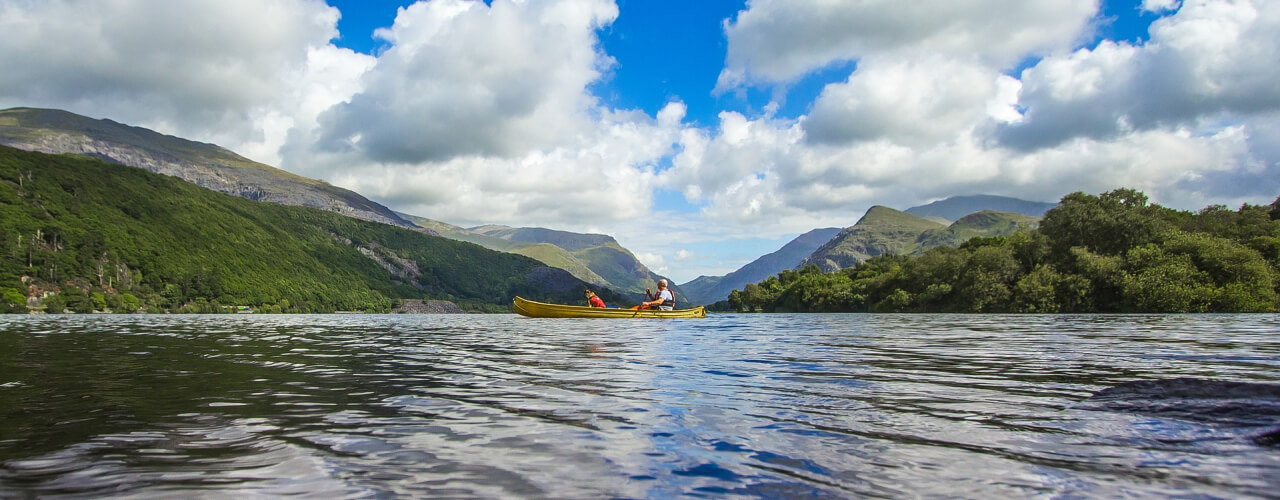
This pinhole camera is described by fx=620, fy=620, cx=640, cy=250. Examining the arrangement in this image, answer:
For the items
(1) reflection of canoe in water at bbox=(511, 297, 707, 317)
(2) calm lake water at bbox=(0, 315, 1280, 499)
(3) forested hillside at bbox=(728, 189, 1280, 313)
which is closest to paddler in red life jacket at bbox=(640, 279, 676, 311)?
(1) reflection of canoe in water at bbox=(511, 297, 707, 317)

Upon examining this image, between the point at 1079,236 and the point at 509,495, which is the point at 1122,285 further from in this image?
the point at 509,495

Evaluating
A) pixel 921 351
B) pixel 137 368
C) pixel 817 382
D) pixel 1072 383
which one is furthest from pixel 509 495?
pixel 921 351

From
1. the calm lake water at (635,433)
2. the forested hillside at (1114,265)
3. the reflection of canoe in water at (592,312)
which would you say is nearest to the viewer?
the calm lake water at (635,433)

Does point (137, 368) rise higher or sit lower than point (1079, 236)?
lower

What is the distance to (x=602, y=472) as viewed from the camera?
5.18m

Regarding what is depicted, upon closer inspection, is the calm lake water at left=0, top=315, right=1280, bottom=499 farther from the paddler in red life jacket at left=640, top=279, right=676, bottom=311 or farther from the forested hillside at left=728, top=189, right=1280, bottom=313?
the forested hillside at left=728, top=189, right=1280, bottom=313

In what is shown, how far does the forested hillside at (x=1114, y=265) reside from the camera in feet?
220

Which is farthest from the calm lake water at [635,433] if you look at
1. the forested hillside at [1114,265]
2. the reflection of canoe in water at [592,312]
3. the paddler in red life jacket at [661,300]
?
the forested hillside at [1114,265]

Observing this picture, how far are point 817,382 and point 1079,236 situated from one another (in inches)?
Result: 4108

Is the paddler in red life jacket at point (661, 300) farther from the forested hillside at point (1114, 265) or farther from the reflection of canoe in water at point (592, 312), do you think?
the forested hillside at point (1114, 265)

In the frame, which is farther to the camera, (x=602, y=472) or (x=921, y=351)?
(x=921, y=351)

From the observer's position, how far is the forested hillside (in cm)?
6694

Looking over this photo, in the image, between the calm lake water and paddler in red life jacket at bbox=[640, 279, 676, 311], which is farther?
paddler in red life jacket at bbox=[640, 279, 676, 311]

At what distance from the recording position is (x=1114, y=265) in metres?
76.2
